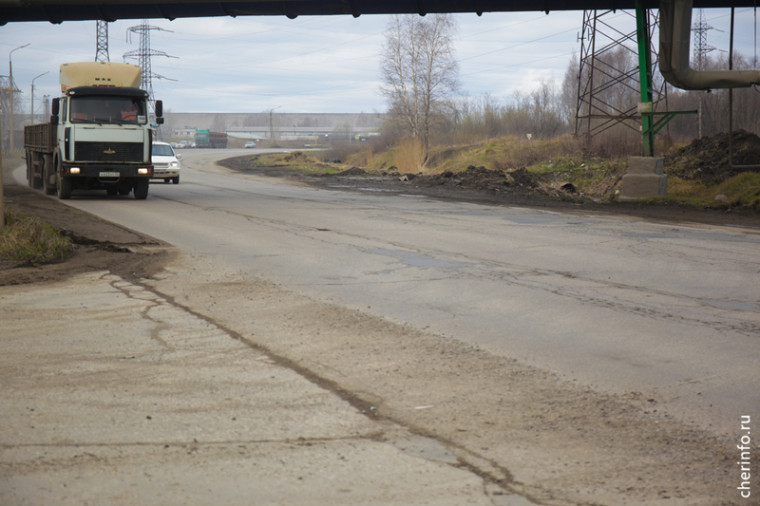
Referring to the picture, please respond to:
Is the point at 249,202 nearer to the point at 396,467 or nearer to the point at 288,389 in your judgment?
the point at 288,389

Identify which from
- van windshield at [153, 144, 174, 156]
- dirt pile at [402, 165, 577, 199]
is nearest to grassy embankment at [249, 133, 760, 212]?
dirt pile at [402, 165, 577, 199]

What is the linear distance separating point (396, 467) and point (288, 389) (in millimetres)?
1460

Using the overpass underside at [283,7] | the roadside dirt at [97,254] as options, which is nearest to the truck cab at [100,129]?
the overpass underside at [283,7]

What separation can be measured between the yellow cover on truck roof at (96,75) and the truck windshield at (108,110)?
1.00 metres

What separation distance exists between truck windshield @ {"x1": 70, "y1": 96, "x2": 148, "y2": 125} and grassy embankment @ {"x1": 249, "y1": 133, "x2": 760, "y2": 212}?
46.7 ft

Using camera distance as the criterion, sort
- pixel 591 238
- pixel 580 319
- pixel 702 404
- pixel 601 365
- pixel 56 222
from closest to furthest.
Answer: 1. pixel 702 404
2. pixel 601 365
3. pixel 580 319
4. pixel 591 238
5. pixel 56 222

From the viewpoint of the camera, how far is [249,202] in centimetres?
2247

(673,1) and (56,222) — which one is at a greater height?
(673,1)

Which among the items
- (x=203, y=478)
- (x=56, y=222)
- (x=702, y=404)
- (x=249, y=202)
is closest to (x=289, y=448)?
(x=203, y=478)

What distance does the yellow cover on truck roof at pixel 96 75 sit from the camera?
2328 centimetres

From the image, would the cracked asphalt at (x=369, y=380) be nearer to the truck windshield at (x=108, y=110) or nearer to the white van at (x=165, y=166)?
the truck windshield at (x=108, y=110)

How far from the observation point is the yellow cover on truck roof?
76.4 ft

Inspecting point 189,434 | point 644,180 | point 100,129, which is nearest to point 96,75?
point 100,129

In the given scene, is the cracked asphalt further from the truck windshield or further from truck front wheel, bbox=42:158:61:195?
truck front wheel, bbox=42:158:61:195
